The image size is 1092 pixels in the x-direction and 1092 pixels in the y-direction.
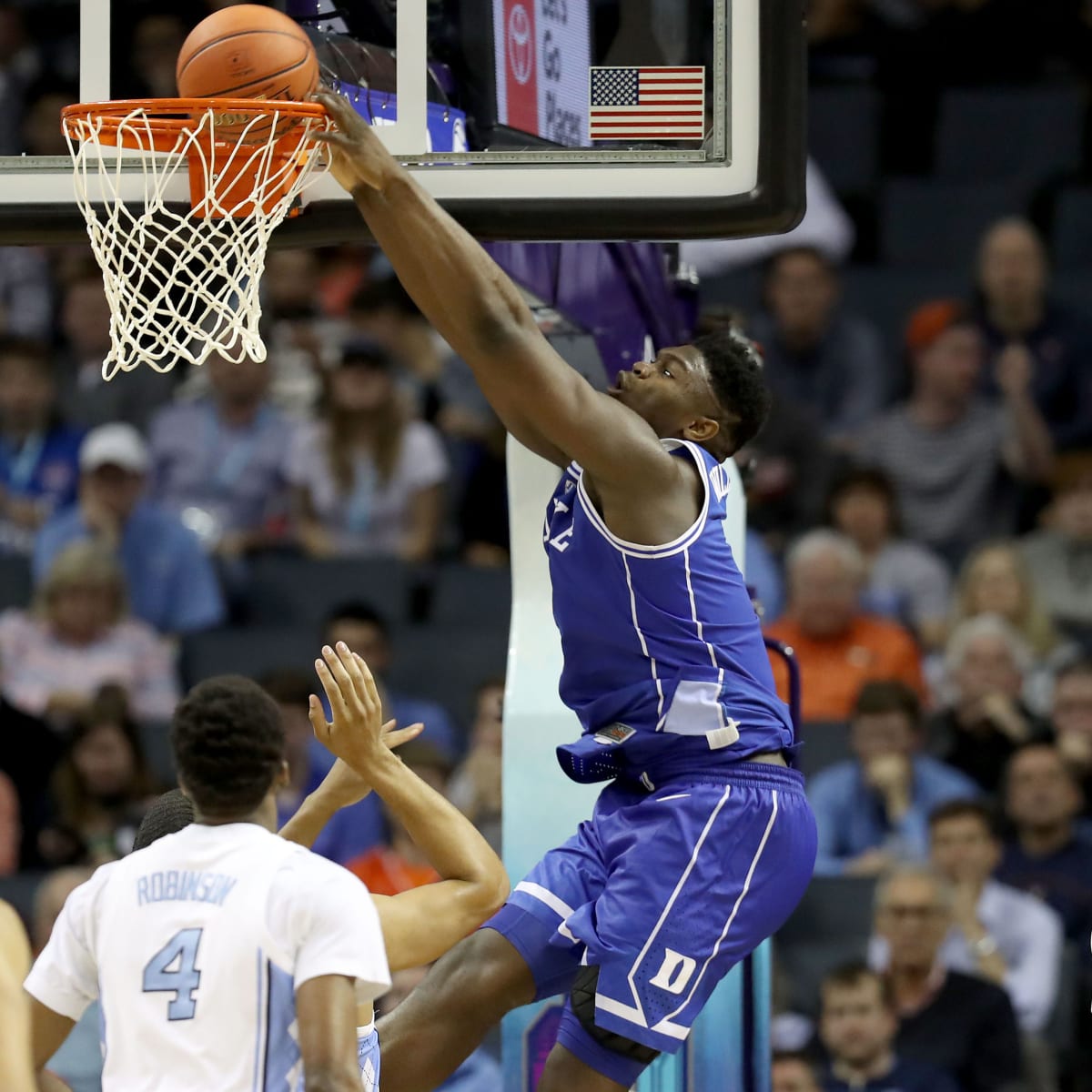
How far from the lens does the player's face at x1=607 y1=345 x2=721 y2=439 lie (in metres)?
4.92

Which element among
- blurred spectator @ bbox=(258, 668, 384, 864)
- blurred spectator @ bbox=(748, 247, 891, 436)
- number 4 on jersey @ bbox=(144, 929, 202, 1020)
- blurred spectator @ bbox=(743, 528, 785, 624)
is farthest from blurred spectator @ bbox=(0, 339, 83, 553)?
number 4 on jersey @ bbox=(144, 929, 202, 1020)

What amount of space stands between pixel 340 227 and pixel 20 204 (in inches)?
29.5

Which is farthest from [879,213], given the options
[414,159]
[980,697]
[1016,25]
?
[414,159]

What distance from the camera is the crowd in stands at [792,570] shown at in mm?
7957

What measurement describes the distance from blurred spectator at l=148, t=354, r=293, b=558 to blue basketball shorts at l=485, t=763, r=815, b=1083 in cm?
520

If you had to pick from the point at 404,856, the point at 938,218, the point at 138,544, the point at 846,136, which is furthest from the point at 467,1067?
the point at 846,136

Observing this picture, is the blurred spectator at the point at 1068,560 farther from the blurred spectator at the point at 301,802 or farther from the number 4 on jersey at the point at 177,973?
the number 4 on jersey at the point at 177,973

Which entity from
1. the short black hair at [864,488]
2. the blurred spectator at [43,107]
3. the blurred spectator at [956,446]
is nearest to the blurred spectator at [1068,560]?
the blurred spectator at [956,446]

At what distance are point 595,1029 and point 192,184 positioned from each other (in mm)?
2010

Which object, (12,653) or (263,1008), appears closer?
(263,1008)

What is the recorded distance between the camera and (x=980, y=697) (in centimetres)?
884

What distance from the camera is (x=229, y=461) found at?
9914 mm

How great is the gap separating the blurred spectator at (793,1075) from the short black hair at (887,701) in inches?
60.1

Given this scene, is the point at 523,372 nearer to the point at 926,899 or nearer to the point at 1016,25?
the point at 926,899
